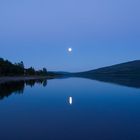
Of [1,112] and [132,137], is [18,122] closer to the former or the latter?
[1,112]

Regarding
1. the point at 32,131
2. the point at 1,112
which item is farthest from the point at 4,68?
the point at 32,131

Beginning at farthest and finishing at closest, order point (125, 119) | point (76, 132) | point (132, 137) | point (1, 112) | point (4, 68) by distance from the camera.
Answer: point (4, 68)
point (1, 112)
point (125, 119)
point (76, 132)
point (132, 137)

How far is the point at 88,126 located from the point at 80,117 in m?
2.90

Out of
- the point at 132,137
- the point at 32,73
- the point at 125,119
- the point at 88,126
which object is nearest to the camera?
the point at 132,137

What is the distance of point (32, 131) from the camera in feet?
45.2

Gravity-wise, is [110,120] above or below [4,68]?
below

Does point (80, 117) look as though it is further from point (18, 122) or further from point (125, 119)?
point (18, 122)

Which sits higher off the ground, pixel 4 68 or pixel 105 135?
pixel 4 68

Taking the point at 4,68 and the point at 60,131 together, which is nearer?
the point at 60,131

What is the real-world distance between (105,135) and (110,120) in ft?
12.1

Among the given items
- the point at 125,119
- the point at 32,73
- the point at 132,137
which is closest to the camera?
the point at 132,137

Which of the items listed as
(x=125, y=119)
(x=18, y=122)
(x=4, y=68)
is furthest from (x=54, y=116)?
(x=4, y=68)

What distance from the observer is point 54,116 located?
718 inches

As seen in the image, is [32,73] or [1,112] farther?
[32,73]
